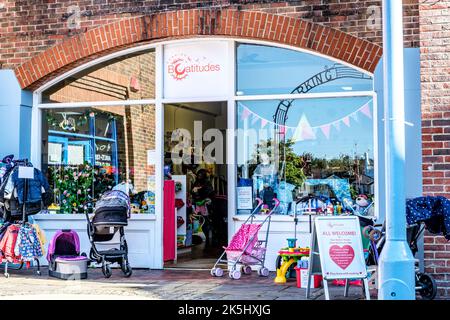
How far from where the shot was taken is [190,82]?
1096 centimetres

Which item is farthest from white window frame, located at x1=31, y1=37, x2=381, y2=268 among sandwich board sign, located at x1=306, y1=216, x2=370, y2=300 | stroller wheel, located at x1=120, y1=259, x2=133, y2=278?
sandwich board sign, located at x1=306, y1=216, x2=370, y2=300

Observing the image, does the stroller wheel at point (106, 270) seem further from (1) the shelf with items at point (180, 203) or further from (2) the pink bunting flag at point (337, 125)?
(2) the pink bunting flag at point (337, 125)

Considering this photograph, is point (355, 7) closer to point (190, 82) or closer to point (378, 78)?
point (378, 78)

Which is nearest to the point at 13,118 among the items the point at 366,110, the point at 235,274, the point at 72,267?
the point at 72,267

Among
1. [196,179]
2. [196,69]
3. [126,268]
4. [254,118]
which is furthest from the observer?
[196,179]

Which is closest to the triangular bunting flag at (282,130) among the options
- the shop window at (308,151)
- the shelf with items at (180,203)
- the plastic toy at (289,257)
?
the shop window at (308,151)

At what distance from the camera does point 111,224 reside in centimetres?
992

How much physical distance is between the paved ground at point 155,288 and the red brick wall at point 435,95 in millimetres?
1741

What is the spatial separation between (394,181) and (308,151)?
4.29 meters

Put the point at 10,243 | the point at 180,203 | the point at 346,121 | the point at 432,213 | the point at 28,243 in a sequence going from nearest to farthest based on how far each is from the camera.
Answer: the point at 432,213 < the point at 10,243 < the point at 28,243 < the point at 346,121 < the point at 180,203

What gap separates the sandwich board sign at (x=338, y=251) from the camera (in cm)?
771

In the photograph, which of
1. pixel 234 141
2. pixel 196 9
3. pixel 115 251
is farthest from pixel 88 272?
pixel 196 9

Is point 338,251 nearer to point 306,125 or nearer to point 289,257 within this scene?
point 289,257

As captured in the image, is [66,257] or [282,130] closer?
[66,257]
